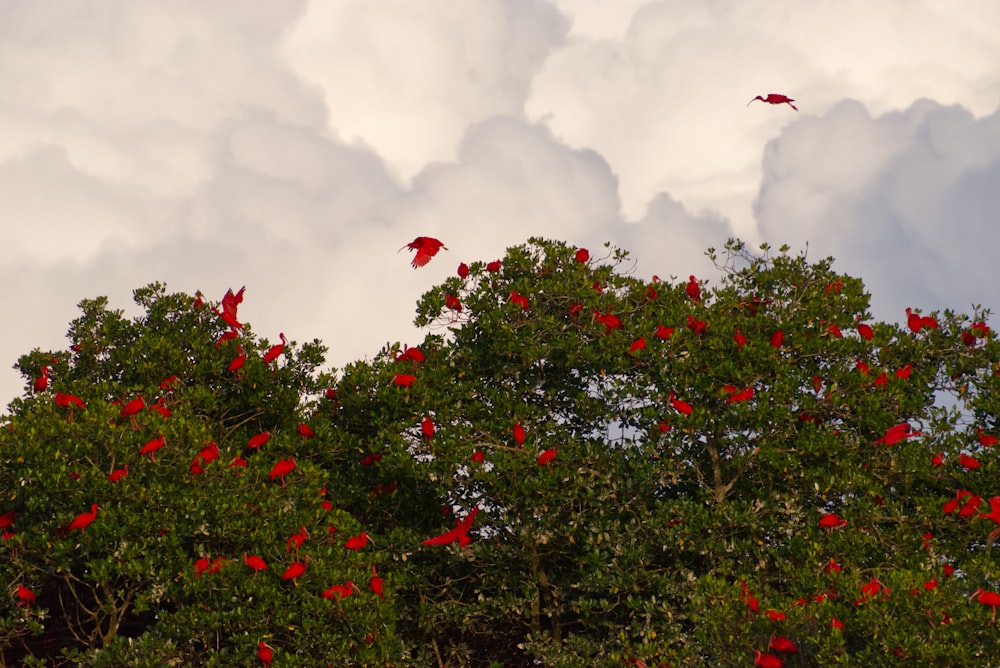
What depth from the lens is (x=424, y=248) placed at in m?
16.9

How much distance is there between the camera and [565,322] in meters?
17.1

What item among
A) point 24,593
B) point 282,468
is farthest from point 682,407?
point 24,593

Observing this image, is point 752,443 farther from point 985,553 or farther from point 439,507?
point 439,507

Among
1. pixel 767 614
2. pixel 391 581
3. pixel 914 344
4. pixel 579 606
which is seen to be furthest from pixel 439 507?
pixel 914 344

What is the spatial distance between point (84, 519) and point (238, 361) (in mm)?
5340

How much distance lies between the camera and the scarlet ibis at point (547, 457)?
1531 cm

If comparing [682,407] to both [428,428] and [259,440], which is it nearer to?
[428,428]

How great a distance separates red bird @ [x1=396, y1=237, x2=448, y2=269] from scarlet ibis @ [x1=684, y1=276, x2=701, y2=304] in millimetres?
4159

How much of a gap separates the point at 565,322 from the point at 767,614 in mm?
6457

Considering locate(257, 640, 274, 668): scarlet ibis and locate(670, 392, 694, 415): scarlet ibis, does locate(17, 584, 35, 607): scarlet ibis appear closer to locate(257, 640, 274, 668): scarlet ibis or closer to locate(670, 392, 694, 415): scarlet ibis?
locate(257, 640, 274, 668): scarlet ibis

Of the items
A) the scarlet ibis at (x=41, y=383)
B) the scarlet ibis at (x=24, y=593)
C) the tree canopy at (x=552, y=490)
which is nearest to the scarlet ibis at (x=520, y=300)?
the tree canopy at (x=552, y=490)

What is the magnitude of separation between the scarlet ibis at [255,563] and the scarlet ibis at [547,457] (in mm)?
4126

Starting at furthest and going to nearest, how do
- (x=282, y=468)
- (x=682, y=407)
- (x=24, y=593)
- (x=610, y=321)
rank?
(x=610, y=321) → (x=282, y=468) → (x=682, y=407) → (x=24, y=593)

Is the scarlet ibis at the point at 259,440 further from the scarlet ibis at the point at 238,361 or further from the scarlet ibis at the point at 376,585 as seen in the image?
the scarlet ibis at the point at 376,585
